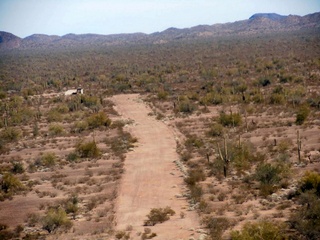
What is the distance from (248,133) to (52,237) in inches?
748

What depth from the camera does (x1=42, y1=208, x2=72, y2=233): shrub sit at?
53.4 feet

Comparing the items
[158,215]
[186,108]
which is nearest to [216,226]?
[158,215]

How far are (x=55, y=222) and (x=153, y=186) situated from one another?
610cm

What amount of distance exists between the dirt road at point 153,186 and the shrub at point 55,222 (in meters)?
2.36

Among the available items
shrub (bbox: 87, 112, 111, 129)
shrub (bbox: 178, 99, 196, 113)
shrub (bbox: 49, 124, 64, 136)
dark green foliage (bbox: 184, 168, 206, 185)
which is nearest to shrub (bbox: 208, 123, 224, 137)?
dark green foliage (bbox: 184, 168, 206, 185)

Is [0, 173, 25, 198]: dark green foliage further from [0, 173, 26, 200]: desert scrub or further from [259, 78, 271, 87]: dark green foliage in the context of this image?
[259, 78, 271, 87]: dark green foliage

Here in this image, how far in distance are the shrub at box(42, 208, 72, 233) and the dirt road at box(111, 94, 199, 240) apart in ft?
7.76

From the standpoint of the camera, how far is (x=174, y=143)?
29391 millimetres

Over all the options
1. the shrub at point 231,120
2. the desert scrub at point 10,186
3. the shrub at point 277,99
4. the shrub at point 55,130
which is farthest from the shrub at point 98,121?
the shrub at point 277,99

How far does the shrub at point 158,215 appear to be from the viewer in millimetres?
16406

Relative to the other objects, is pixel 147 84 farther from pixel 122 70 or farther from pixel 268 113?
pixel 268 113

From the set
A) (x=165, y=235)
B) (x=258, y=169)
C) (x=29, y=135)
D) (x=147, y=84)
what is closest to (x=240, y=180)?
(x=258, y=169)

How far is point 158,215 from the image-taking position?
16.7 meters

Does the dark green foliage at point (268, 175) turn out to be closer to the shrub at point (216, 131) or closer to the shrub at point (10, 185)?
the shrub at point (216, 131)
